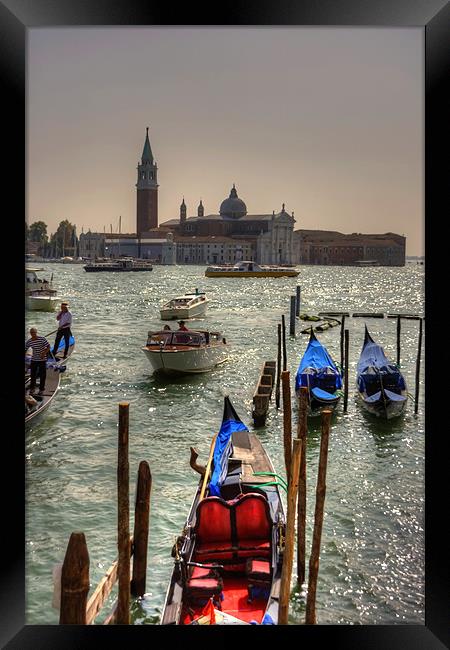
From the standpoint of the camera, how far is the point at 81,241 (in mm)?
44531

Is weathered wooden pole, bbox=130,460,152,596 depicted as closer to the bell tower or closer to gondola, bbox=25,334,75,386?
gondola, bbox=25,334,75,386

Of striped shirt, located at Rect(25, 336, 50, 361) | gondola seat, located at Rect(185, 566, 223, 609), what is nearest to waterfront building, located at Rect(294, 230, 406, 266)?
striped shirt, located at Rect(25, 336, 50, 361)

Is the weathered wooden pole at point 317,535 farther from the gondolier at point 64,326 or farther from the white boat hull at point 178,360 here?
the white boat hull at point 178,360

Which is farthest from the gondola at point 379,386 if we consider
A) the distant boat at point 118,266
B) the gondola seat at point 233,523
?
the distant boat at point 118,266

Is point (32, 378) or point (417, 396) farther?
point (417, 396)

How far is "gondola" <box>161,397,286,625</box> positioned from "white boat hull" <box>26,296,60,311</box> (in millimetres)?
13104

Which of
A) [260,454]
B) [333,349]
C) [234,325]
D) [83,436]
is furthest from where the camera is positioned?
[234,325]

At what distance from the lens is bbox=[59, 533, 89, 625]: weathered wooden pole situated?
172 cm

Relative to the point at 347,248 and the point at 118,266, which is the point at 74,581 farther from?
the point at 347,248

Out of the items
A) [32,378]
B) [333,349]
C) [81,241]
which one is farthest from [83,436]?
[81,241]

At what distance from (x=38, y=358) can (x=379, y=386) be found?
8.76ft

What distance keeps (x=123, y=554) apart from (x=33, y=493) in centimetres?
196
